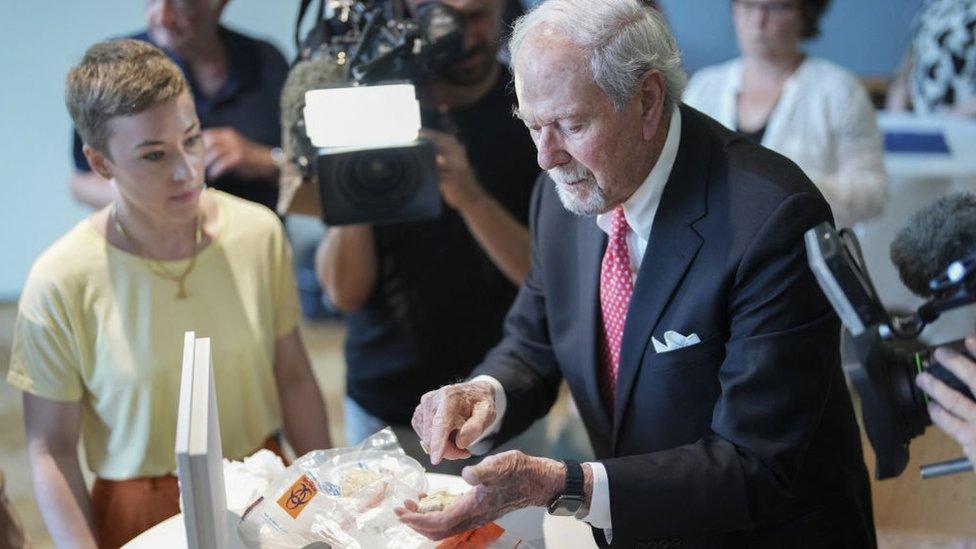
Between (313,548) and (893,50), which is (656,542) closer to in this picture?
(313,548)

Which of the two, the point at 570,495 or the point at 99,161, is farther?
the point at 99,161

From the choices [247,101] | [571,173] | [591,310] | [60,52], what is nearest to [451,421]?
[591,310]

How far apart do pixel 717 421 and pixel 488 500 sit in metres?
0.39

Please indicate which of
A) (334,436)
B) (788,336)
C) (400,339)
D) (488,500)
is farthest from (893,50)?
(488,500)

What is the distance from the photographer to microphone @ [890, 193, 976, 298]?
1393 mm

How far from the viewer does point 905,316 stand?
4.50 feet

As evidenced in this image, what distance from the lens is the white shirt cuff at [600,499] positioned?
58.1 inches

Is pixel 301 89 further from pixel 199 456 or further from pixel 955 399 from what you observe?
pixel 955 399

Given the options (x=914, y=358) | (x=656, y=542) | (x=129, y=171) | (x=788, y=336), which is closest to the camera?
(x=914, y=358)

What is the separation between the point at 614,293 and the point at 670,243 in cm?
16

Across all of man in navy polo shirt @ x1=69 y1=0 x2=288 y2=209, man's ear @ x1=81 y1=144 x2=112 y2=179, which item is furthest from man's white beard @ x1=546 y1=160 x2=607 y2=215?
man in navy polo shirt @ x1=69 y1=0 x2=288 y2=209

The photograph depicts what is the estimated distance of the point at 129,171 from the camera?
6.10 feet

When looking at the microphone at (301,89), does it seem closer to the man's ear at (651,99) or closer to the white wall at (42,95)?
the man's ear at (651,99)

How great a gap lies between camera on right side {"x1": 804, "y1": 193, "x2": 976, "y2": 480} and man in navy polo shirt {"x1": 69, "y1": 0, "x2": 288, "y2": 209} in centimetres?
174
